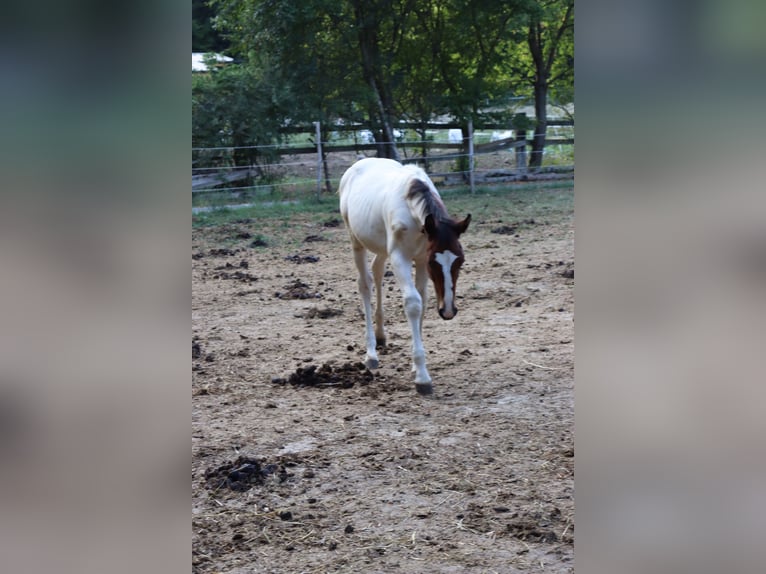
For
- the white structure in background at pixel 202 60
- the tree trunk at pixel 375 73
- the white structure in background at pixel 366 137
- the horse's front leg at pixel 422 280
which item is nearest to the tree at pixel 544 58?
the white structure in background at pixel 366 137

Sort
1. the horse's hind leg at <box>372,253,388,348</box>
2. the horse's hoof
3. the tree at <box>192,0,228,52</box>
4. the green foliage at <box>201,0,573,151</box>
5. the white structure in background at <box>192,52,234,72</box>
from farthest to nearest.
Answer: the tree at <box>192,0,228,52</box>
the white structure in background at <box>192,52,234,72</box>
the green foliage at <box>201,0,573,151</box>
the horse's hind leg at <box>372,253,388,348</box>
the horse's hoof

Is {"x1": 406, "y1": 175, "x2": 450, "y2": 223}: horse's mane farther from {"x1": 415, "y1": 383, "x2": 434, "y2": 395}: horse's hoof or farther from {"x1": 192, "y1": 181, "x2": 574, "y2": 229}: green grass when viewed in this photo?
{"x1": 192, "y1": 181, "x2": 574, "y2": 229}: green grass

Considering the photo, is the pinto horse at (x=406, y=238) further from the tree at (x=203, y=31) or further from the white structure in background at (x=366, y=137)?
the tree at (x=203, y=31)

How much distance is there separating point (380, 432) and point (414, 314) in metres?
1.00

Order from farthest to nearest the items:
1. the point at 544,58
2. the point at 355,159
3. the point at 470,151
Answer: the point at 544,58 → the point at 470,151 → the point at 355,159

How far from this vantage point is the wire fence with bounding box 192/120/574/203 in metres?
14.9

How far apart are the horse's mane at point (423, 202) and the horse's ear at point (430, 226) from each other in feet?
0.17

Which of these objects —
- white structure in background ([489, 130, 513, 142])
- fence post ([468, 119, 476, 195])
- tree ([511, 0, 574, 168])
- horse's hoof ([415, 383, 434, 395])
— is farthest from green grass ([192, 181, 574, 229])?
horse's hoof ([415, 383, 434, 395])

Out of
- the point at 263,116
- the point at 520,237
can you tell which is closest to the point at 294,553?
the point at 520,237

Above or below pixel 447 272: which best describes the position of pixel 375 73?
above

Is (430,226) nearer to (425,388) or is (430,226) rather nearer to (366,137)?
(425,388)

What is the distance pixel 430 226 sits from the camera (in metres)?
4.54

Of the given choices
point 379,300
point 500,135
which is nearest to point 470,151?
point 500,135
